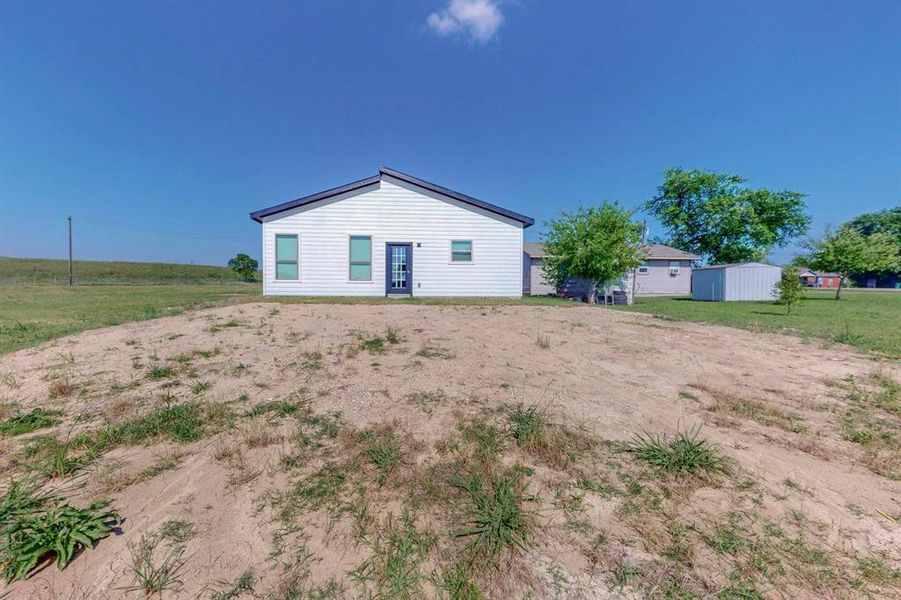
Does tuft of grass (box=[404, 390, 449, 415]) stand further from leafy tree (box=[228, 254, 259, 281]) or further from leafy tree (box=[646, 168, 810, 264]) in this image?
leafy tree (box=[228, 254, 259, 281])

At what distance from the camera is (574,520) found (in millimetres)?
1885

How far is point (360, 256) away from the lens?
43.4 feet

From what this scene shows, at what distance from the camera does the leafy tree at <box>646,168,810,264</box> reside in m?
31.4

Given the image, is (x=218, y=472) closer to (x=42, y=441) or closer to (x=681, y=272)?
(x=42, y=441)

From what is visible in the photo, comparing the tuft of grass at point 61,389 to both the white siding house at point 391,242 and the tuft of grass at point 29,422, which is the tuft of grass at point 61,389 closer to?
the tuft of grass at point 29,422

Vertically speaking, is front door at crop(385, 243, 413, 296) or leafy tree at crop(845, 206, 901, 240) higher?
leafy tree at crop(845, 206, 901, 240)

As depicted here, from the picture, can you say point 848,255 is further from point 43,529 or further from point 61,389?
point 61,389

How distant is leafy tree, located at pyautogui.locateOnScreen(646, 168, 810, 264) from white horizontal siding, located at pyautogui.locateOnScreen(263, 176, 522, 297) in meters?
29.7

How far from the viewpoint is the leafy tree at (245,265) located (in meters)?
46.8

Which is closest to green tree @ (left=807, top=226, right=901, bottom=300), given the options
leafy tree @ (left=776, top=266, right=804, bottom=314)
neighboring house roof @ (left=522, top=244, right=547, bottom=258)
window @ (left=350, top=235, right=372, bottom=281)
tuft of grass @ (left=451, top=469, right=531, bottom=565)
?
leafy tree @ (left=776, top=266, right=804, bottom=314)

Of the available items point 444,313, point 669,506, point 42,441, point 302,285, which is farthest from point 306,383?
point 302,285

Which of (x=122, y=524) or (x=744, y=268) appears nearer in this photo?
(x=122, y=524)

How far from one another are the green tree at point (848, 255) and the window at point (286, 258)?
2827cm

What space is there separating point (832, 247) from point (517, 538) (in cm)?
2917
